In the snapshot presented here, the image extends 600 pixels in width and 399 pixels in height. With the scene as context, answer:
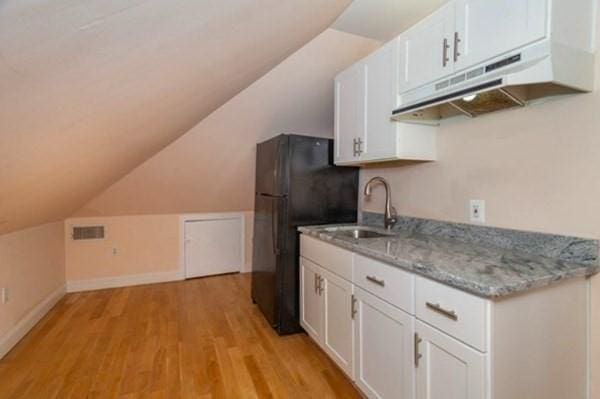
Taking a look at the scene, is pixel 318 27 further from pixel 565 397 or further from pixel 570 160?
pixel 565 397

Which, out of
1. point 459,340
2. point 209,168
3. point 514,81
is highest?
→ point 514,81

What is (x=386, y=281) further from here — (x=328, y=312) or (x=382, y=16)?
(x=382, y=16)

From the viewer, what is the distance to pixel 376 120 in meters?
2.03

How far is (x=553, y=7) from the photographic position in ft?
3.65

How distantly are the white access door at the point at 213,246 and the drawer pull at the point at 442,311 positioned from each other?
3.31m

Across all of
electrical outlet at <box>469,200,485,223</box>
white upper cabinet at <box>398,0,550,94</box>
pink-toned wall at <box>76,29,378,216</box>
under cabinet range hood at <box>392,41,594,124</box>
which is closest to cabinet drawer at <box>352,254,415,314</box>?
electrical outlet at <box>469,200,485,223</box>

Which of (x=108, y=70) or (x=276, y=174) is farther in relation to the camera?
(x=276, y=174)

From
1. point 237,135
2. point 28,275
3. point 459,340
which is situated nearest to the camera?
point 459,340

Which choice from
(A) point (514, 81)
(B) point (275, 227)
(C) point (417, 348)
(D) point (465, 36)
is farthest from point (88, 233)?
(A) point (514, 81)

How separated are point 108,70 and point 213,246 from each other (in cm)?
346

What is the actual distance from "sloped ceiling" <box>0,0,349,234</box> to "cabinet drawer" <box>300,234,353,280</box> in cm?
125

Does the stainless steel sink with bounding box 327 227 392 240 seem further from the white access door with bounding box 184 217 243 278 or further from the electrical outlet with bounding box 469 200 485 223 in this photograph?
the white access door with bounding box 184 217 243 278

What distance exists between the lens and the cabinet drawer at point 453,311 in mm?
1016

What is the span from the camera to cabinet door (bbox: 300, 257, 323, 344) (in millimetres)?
2158
